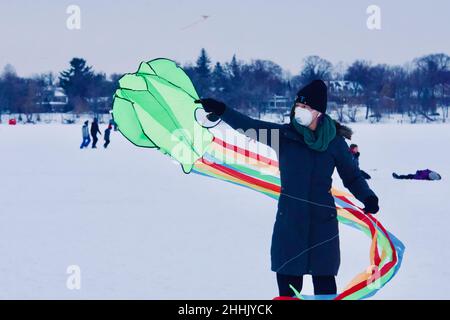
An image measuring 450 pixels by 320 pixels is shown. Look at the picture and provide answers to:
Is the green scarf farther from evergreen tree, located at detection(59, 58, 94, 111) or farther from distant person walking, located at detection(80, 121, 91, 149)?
evergreen tree, located at detection(59, 58, 94, 111)

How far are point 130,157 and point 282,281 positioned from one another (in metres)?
15.8

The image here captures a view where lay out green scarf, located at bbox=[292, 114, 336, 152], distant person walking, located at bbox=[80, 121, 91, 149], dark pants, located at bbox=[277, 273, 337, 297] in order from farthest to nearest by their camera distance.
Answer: distant person walking, located at bbox=[80, 121, 91, 149] < dark pants, located at bbox=[277, 273, 337, 297] < green scarf, located at bbox=[292, 114, 336, 152]

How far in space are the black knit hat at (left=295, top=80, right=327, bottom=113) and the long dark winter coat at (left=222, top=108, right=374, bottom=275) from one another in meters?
0.14

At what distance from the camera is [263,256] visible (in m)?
A: 6.41

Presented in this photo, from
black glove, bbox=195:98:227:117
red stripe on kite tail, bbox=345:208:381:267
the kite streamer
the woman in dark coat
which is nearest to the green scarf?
the woman in dark coat

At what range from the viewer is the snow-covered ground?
17.6 ft

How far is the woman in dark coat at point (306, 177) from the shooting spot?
361cm

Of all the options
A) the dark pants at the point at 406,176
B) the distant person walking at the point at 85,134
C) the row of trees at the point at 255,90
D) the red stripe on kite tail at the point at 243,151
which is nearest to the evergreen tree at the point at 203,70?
the row of trees at the point at 255,90

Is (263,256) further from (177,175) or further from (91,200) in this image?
(177,175)

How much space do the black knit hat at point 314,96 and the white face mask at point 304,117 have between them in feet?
0.19

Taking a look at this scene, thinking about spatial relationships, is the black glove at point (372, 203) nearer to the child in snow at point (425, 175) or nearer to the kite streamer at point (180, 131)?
the kite streamer at point (180, 131)

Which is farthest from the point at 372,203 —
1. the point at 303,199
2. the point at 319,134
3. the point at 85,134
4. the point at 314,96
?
the point at 85,134

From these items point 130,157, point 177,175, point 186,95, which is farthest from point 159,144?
point 130,157

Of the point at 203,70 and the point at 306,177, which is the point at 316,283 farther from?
the point at 203,70
